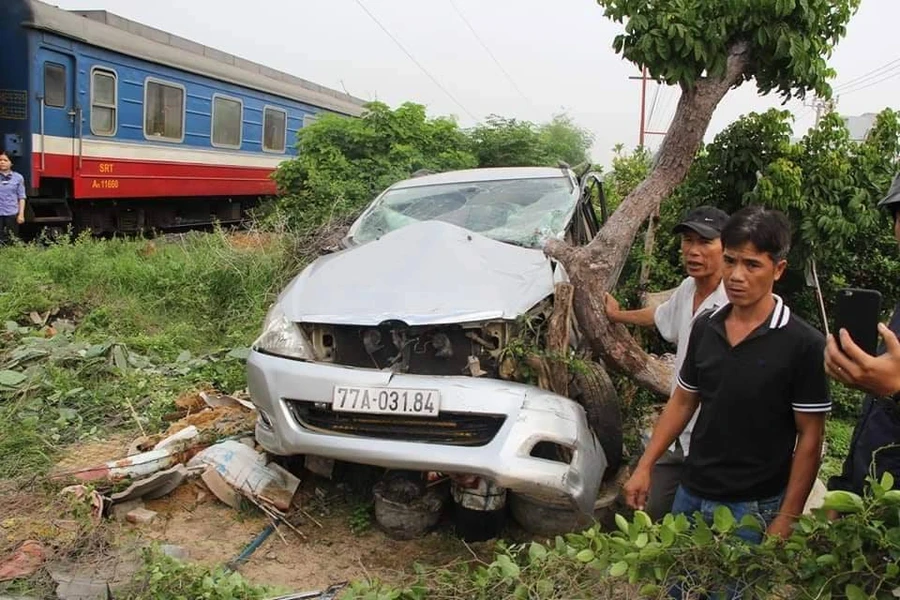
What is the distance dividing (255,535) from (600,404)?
1.74 m

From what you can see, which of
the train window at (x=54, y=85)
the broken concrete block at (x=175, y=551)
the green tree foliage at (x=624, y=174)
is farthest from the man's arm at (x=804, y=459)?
the train window at (x=54, y=85)

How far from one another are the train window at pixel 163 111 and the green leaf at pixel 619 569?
11523 mm

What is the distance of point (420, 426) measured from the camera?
3.28 m

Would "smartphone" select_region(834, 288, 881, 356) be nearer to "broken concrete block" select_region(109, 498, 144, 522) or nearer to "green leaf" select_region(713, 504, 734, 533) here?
"green leaf" select_region(713, 504, 734, 533)

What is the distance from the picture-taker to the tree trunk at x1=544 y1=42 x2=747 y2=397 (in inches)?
160

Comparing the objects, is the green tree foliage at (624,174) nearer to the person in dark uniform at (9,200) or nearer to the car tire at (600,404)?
the car tire at (600,404)

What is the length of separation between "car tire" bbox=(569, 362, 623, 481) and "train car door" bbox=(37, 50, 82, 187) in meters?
9.00

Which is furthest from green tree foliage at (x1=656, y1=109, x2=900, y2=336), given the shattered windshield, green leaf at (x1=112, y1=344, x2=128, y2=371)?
green leaf at (x1=112, y1=344, x2=128, y2=371)

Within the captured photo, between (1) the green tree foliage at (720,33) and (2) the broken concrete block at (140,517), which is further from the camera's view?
(1) the green tree foliage at (720,33)

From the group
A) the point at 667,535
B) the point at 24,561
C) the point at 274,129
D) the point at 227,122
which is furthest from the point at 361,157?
the point at 667,535

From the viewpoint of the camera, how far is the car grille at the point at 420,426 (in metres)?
3.22

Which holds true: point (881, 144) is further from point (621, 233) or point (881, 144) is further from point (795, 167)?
point (621, 233)

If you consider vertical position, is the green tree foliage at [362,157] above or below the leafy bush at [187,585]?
above

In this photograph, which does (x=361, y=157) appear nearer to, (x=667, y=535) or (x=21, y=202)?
(x=21, y=202)
